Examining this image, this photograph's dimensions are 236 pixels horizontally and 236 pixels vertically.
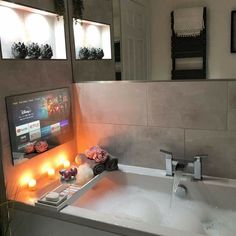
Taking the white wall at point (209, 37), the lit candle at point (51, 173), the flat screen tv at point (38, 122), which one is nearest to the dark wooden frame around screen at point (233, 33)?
the white wall at point (209, 37)

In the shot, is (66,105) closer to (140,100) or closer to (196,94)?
(140,100)

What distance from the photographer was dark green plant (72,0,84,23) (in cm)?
209

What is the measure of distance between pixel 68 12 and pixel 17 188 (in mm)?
1290

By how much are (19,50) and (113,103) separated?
720 millimetres

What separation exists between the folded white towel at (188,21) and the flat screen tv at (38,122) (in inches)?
35.9

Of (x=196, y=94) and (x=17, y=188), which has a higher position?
(x=196, y=94)

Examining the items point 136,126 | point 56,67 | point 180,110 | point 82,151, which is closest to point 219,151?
point 180,110

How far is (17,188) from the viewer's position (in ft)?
5.69

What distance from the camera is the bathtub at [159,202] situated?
1.60 metres

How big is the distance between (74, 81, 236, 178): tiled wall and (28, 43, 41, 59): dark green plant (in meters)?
0.42

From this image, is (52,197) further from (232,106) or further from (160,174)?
(232,106)

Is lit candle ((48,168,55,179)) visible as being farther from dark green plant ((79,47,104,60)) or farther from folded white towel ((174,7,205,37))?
folded white towel ((174,7,205,37))

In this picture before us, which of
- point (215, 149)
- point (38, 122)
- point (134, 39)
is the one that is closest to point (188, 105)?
point (215, 149)

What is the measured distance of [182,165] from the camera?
1.82 metres
